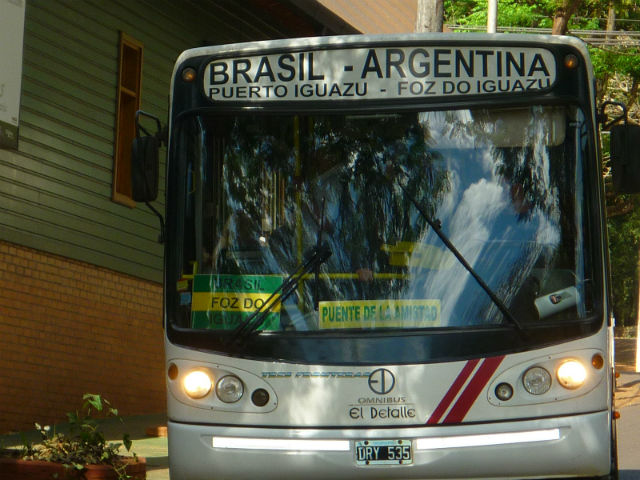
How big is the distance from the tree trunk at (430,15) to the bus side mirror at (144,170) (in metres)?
7.60

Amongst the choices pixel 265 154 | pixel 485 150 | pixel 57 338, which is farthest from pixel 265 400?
pixel 57 338

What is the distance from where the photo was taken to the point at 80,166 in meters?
14.8

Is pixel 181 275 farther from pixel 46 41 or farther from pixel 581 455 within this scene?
pixel 46 41

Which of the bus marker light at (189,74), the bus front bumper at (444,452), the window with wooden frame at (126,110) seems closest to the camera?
the bus front bumper at (444,452)

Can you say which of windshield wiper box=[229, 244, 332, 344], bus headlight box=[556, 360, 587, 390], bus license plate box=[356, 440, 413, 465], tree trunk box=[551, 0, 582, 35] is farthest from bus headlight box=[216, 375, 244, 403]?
tree trunk box=[551, 0, 582, 35]

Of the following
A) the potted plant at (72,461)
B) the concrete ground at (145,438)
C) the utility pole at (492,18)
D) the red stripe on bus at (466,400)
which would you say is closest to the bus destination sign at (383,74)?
the red stripe on bus at (466,400)

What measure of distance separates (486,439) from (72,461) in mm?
3187

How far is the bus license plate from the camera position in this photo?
21.5ft

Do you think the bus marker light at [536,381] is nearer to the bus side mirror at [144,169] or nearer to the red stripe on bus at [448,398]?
the red stripe on bus at [448,398]

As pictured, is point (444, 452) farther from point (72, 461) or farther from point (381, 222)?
point (72, 461)

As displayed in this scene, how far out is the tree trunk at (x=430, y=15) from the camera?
562 inches

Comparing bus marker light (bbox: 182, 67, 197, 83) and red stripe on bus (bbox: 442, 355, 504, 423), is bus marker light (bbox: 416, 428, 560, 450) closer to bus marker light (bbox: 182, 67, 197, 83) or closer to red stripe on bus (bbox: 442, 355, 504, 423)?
red stripe on bus (bbox: 442, 355, 504, 423)

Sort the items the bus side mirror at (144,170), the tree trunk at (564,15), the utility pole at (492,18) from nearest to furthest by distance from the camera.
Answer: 1. the bus side mirror at (144,170)
2. the tree trunk at (564,15)
3. the utility pole at (492,18)

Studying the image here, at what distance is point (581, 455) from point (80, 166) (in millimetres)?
9532
